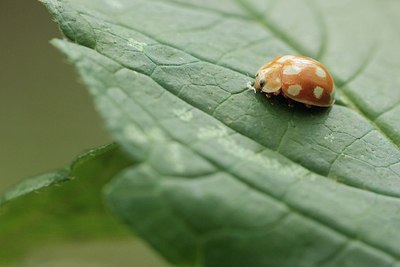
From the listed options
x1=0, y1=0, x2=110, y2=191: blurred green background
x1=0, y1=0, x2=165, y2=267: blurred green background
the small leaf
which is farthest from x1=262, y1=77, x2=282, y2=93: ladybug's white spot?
x1=0, y1=0, x2=110, y2=191: blurred green background

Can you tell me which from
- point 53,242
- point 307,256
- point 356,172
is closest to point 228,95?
point 356,172

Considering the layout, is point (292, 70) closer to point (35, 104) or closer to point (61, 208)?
point (61, 208)

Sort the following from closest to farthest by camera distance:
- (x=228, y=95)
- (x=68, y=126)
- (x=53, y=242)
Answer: (x=228, y=95) < (x=53, y=242) < (x=68, y=126)

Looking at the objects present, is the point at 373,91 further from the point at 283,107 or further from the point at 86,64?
the point at 86,64

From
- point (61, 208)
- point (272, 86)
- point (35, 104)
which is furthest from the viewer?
point (35, 104)

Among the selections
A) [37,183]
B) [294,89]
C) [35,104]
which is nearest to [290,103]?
[294,89]

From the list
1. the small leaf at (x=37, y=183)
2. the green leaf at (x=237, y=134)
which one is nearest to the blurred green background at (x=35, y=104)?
the green leaf at (x=237, y=134)

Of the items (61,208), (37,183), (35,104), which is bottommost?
(35,104)

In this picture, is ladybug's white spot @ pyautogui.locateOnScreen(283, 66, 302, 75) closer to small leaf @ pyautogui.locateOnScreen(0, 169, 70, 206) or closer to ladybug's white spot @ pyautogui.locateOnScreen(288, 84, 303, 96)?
ladybug's white spot @ pyautogui.locateOnScreen(288, 84, 303, 96)

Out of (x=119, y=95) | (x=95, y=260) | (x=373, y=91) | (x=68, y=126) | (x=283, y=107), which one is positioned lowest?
(x=68, y=126)
